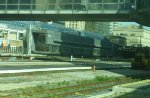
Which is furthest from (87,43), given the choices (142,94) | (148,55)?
(142,94)

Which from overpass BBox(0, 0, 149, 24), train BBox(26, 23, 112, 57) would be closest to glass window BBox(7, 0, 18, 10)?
overpass BBox(0, 0, 149, 24)

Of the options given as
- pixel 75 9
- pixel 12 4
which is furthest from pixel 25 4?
pixel 75 9

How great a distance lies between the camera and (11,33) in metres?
116

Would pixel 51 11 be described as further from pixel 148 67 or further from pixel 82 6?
pixel 148 67

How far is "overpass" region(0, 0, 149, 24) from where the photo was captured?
2891 inches

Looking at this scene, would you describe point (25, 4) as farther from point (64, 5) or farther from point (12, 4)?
point (64, 5)

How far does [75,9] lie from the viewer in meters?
75.4

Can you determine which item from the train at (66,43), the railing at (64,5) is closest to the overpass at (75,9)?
the railing at (64,5)

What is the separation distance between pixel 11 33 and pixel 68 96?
317 feet

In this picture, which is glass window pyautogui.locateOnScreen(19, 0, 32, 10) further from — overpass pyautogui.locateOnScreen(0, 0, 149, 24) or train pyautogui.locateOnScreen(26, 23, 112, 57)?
train pyautogui.locateOnScreen(26, 23, 112, 57)

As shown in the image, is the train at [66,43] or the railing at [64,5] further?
the train at [66,43]

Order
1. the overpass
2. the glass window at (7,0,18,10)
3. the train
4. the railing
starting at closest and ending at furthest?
the overpass → the railing → the glass window at (7,0,18,10) → the train

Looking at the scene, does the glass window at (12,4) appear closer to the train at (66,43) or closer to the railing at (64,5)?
the railing at (64,5)

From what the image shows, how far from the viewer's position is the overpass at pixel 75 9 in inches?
2891
